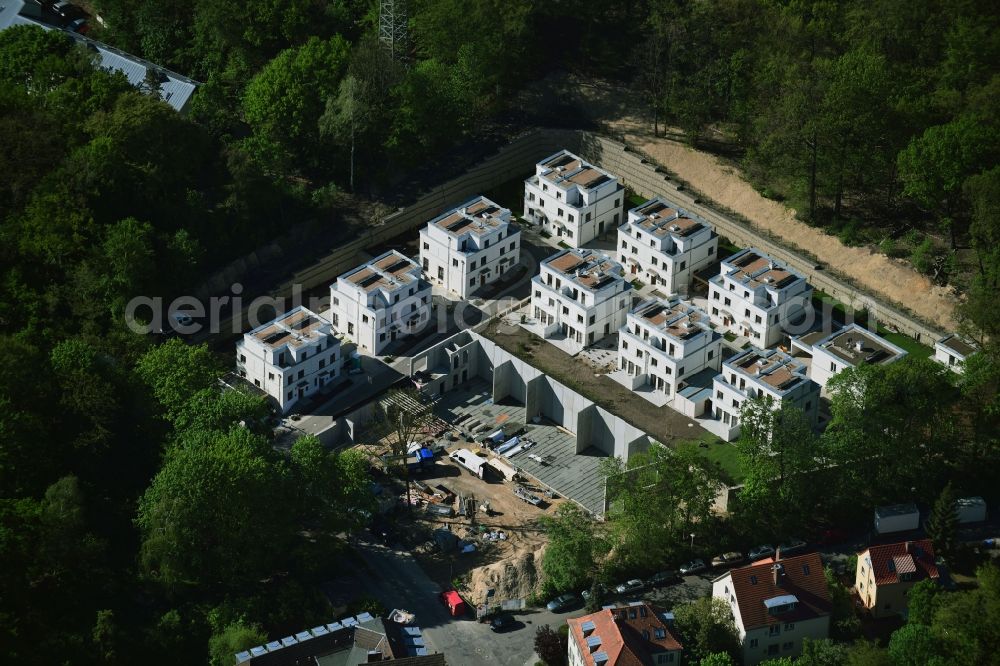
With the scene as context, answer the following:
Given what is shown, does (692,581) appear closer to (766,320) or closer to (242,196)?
(766,320)

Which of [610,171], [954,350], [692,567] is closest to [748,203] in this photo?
[610,171]

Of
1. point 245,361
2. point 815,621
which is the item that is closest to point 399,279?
point 245,361

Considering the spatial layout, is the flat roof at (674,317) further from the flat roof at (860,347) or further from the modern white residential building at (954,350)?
the modern white residential building at (954,350)

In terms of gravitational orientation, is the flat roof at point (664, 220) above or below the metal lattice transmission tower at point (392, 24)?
below

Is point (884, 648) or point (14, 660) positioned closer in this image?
point (14, 660)

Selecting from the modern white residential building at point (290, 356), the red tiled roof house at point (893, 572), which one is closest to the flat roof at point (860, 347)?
the red tiled roof house at point (893, 572)
